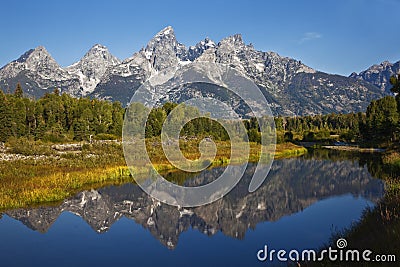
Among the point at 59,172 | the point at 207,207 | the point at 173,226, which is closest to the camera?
the point at 173,226

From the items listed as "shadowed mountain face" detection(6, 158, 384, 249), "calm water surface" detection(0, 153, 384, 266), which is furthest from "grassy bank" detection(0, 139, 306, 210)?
"calm water surface" detection(0, 153, 384, 266)

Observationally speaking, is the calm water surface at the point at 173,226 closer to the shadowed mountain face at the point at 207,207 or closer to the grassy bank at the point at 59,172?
the shadowed mountain face at the point at 207,207

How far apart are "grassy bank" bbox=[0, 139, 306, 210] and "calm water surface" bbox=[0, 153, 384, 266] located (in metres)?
1.64

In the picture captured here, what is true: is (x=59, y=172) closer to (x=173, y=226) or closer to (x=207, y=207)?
(x=207, y=207)

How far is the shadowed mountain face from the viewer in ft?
65.2

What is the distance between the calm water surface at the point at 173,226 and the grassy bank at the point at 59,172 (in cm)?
164

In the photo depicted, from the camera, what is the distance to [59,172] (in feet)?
101

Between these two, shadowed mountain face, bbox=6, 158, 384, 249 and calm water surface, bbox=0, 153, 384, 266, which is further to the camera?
shadowed mountain face, bbox=6, 158, 384, 249

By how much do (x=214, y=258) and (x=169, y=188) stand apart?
17.4 metres

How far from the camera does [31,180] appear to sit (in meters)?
27.0

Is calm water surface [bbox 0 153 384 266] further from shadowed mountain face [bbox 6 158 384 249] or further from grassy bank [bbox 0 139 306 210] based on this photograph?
grassy bank [bbox 0 139 306 210]

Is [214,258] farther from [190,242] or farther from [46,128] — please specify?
[46,128]

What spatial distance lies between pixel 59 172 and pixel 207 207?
548 inches

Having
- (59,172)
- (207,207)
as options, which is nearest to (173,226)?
(207,207)
